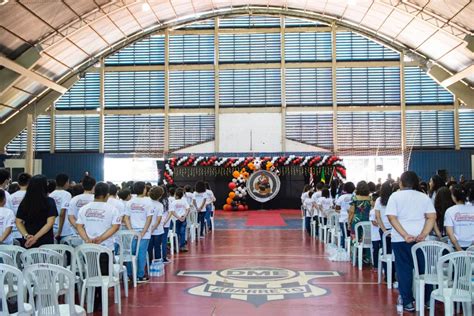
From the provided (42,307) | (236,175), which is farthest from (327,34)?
(42,307)

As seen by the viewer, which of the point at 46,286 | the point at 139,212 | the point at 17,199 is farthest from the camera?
the point at 139,212

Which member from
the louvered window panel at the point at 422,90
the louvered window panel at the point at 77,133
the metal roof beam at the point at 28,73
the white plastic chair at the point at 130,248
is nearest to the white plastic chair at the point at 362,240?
the white plastic chair at the point at 130,248

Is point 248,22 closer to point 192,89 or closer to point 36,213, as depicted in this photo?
point 192,89

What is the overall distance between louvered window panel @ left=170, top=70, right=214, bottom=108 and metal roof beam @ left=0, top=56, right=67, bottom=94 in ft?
14.9

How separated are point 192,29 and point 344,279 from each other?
55.6ft

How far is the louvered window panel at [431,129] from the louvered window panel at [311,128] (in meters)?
3.34

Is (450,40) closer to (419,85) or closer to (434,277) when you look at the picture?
(419,85)

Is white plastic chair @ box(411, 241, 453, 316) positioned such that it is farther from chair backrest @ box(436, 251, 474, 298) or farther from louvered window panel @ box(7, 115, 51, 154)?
louvered window panel @ box(7, 115, 51, 154)

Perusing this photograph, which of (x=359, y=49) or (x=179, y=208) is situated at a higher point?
(x=359, y=49)

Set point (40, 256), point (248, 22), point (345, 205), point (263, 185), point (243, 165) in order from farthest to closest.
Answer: point (248, 22) → point (243, 165) → point (263, 185) → point (345, 205) → point (40, 256)

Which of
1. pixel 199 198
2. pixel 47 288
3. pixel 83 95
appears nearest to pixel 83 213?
pixel 47 288

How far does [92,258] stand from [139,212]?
1474mm

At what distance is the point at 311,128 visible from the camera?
821 inches

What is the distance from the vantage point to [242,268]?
709cm
